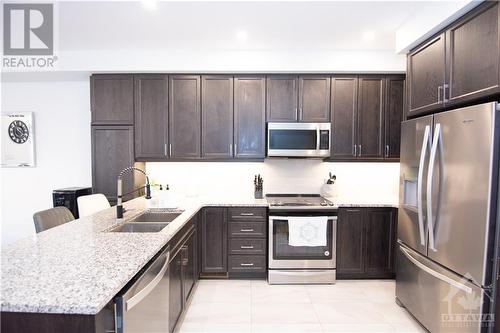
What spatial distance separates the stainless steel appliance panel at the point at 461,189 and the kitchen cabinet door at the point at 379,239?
1.02 metres

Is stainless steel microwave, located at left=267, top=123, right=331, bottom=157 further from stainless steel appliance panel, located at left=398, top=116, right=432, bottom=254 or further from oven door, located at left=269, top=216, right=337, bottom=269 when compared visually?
stainless steel appliance panel, located at left=398, top=116, right=432, bottom=254

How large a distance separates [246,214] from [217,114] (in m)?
1.28

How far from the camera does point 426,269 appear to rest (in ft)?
6.57

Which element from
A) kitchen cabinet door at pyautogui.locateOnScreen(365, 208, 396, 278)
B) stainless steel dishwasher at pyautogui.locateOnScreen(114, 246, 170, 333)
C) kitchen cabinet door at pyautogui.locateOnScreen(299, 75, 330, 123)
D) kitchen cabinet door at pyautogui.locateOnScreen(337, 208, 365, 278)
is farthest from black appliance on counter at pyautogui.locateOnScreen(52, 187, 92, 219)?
kitchen cabinet door at pyautogui.locateOnScreen(365, 208, 396, 278)

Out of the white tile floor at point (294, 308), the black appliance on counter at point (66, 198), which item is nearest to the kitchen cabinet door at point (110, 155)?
the black appliance on counter at point (66, 198)

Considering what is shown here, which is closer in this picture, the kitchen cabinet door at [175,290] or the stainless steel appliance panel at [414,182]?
the kitchen cabinet door at [175,290]

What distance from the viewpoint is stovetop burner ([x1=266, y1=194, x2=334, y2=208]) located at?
2941mm

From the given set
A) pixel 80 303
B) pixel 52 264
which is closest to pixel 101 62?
pixel 52 264

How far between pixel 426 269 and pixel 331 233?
3.33ft

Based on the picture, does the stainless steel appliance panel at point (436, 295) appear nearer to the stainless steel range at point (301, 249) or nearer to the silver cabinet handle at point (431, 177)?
the silver cabinet handle at point (431, 177)

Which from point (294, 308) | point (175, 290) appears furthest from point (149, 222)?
point (294, 308)

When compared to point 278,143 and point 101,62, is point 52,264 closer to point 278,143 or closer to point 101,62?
point 278,143

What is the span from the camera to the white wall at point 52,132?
363cm

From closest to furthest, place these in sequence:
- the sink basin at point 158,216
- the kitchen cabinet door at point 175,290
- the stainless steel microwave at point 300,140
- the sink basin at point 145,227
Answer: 1. the kitchen cabinet door at point 175,290
2. the sink basin at point 145,227
3. the sink basin at point 158,216
4. the stainless steel microwave at point 300,140
